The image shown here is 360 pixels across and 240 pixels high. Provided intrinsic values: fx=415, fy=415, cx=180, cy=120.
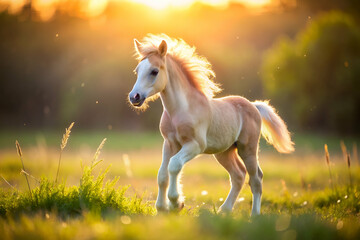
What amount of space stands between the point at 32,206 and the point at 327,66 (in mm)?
27892

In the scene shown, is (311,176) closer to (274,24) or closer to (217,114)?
(217,114)

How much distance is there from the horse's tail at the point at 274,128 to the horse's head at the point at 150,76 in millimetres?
2575

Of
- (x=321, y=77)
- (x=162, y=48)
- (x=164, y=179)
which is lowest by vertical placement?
(x=321, y=77)

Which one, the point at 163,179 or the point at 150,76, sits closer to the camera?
the point at 150,76

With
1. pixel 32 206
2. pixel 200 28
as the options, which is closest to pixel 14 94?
pixel 200 28

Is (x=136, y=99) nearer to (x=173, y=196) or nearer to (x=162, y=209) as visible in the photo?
(x=173, y=196)

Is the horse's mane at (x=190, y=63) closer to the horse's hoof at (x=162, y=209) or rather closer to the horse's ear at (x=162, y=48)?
the horse's ear at (x=162, y=48)

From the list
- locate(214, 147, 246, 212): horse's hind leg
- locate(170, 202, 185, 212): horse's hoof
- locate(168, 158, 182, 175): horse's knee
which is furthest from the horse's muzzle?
locate(214, 147, 246, 212): horse's hind leg

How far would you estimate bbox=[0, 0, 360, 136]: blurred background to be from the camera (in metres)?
29.4

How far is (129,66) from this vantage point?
3572cm

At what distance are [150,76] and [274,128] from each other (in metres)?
3.02

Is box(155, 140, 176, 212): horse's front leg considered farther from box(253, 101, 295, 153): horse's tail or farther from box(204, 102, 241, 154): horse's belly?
box(253, 101, 295, 153): horse's tail

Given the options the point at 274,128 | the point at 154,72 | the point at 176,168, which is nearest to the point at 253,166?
the point at 274,128

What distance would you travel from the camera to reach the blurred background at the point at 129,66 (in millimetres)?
29375
